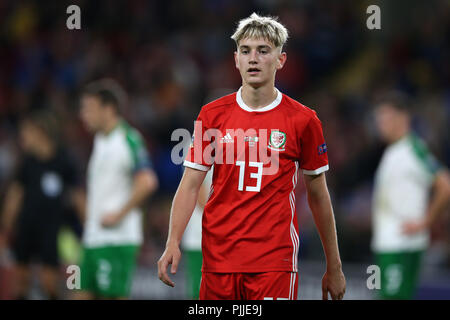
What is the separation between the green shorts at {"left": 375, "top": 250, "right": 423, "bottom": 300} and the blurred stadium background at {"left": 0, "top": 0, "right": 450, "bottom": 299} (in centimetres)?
107

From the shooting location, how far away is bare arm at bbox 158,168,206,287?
12.7 feet

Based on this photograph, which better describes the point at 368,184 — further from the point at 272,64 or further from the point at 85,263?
the point at 272,64

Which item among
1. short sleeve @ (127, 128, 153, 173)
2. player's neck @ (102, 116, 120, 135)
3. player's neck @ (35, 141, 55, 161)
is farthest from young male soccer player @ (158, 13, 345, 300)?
player's neck @ (35, 141, 55, 161)

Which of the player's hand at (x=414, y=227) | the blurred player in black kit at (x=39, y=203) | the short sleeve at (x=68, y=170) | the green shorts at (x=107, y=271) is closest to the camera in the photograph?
the green shorts at (x=107, y=271)

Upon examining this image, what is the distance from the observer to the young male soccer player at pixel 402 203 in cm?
753

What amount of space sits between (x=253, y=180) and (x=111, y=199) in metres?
3.29

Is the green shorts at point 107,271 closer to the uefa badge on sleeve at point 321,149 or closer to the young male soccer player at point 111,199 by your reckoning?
the young male soccer player at point 111,199

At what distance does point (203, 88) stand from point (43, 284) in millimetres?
4706

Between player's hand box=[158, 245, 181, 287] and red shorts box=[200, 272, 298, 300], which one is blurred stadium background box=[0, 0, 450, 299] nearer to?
red shorts box=[200, 272, 298, 300]

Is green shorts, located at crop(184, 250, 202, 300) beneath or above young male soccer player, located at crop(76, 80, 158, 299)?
beneath

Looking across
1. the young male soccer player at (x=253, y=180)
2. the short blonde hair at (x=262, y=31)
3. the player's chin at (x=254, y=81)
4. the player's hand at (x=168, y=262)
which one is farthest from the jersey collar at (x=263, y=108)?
the player's hand at (x=168, y=262)

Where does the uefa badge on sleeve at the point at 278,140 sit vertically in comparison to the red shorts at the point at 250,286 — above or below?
above

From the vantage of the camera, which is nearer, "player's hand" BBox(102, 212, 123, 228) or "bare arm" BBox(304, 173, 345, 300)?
"bare arm" BBox(304, 173, 345, 300)

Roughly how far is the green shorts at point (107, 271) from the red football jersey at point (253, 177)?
3.03m
